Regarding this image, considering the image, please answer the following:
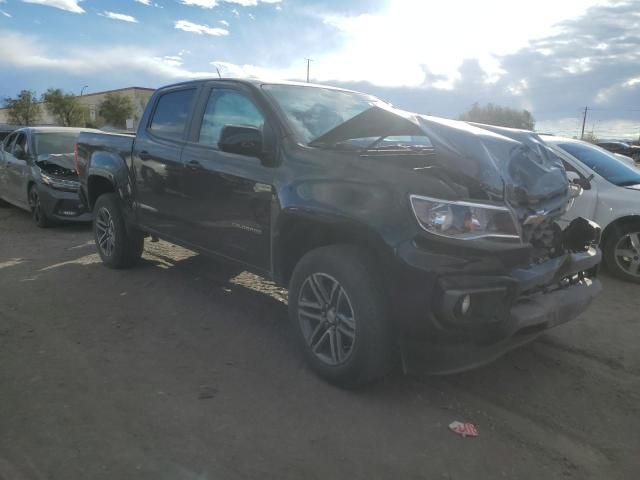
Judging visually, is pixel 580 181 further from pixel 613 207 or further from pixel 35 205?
pixel 35 205

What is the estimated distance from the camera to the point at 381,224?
298 centimetres

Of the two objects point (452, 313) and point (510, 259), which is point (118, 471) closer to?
point (452, 313)

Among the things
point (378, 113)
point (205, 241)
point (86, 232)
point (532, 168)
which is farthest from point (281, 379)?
point (86, 232)

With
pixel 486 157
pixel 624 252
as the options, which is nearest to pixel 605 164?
pixel 624 252

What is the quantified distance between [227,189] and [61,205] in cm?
540

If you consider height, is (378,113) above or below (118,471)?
above

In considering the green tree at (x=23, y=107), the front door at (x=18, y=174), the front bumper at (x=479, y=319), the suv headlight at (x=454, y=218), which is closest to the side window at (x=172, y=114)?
the suv headlight at (x=454, y=218)

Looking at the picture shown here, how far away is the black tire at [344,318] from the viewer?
120 inches

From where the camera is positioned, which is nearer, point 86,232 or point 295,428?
point 295,428

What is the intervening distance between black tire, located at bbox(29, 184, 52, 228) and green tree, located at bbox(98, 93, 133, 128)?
2053 inches

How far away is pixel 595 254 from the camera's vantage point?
3.68 metres

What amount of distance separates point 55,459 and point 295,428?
48.0 inches

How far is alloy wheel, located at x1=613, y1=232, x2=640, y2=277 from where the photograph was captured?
584 centimetres

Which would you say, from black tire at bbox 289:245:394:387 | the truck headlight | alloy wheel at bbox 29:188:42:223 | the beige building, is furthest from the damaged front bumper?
the beige building
